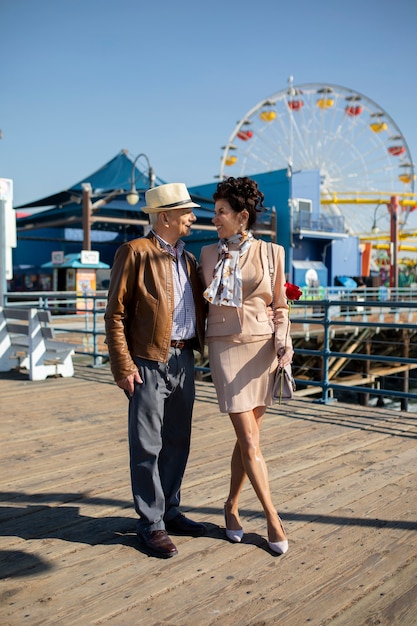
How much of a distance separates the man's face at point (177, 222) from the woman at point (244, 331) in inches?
5.5

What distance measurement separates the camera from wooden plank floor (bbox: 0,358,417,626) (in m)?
2.14

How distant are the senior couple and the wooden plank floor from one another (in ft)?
0.64

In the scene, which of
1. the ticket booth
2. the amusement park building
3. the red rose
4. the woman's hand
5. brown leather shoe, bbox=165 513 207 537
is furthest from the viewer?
the amusement park building

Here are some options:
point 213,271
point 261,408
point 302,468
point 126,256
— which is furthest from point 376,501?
point 126,256

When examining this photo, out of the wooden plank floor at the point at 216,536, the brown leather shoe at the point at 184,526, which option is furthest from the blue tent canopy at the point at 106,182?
the brown leather shoe at the point at 184,526

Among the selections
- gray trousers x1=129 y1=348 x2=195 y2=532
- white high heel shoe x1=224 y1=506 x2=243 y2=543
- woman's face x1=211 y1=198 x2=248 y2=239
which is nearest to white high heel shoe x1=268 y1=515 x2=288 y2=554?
white high heel shoe x1=224 y1=506 x2=243 y2=543

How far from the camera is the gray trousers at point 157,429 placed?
8.52 ft

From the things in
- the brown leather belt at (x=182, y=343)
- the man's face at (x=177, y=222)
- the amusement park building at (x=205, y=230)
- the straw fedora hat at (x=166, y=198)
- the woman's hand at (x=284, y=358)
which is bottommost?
the woman's hand at (x=284, y=358)

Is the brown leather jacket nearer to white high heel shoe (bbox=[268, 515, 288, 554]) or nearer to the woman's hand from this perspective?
the woman's hand

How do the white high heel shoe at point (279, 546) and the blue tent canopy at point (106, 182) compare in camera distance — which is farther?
the blue tent canopy at point (106, 182)

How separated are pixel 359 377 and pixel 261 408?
15.3 metres

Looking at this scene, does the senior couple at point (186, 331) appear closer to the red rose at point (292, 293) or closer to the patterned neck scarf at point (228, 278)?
the patterned neck scarf at point (228, 278)

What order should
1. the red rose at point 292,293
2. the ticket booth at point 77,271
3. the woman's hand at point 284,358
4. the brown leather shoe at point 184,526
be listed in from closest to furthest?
the woman's hand at point 284,358 → the brown leather shoe at point 184,526 → the red rose at point 292,293 → the ticket booth at point 77,271

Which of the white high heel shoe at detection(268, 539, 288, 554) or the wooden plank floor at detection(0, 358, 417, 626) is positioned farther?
the white high heel shoe at detection(268, 539, 288, 554)
